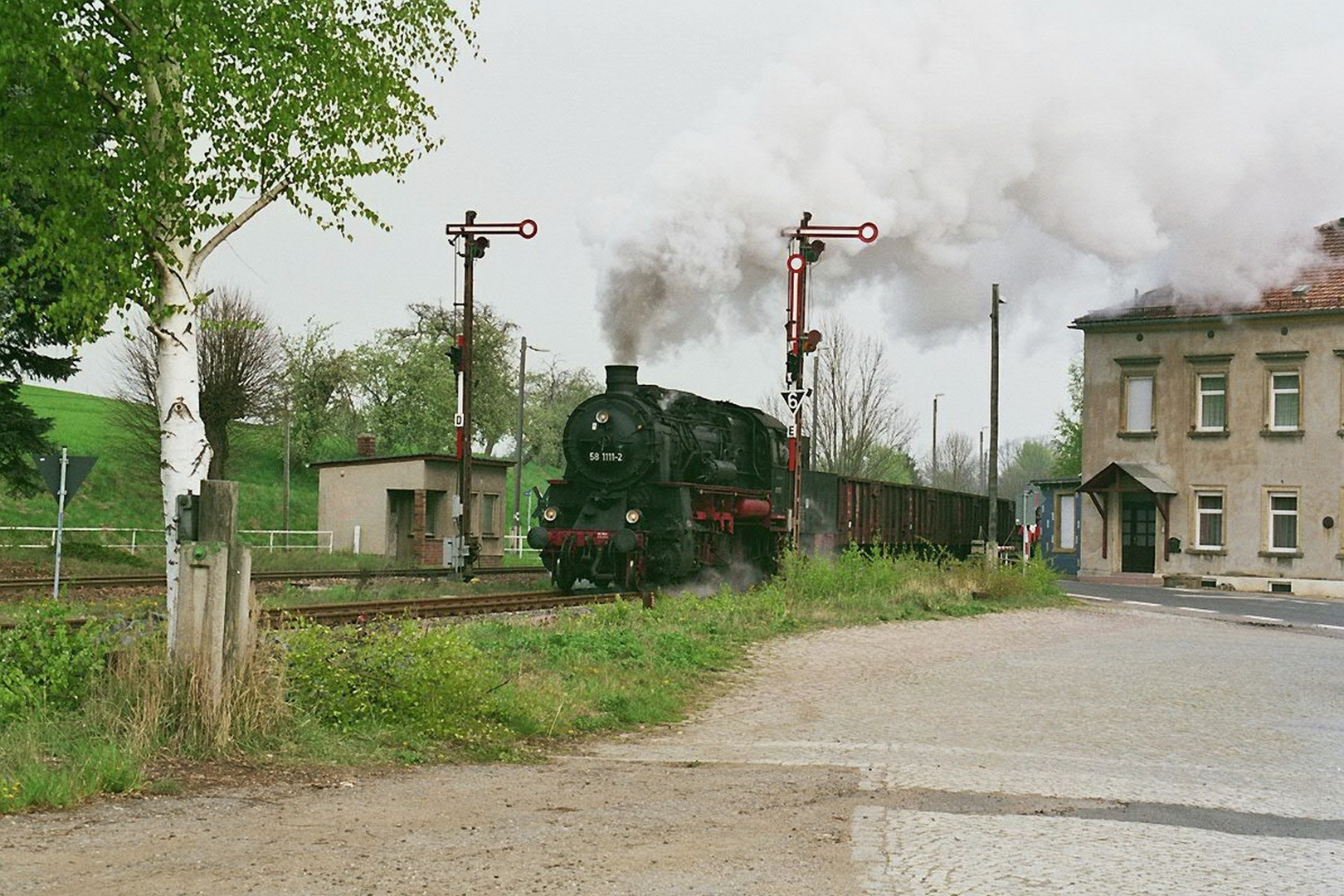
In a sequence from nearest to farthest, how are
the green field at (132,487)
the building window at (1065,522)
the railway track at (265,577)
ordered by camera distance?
the railway track at (265,577) < the building window at (1065,522) < the green field at (132,487)

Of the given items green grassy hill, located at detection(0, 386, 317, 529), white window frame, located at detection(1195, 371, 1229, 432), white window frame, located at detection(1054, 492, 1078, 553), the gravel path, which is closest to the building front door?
white window frame, located at detection(1054, 492, 1078, 553)

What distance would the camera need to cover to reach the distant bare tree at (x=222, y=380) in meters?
49.2

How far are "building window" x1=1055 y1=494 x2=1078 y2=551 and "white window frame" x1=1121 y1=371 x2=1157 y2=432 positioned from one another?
3.06 m

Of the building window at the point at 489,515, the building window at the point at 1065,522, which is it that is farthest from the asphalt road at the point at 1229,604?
the building window at the point at 489,515

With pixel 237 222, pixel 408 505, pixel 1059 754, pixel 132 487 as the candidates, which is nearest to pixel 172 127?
pixel 237 222

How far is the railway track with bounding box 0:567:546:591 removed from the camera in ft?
72.9

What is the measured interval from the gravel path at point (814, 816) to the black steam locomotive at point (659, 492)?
10.3 metres

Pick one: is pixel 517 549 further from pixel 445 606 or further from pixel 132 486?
pixel 445 606

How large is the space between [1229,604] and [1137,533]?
1053 centimetres

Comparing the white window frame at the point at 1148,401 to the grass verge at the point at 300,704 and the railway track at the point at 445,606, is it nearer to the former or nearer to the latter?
the railway track at the point at 445,606

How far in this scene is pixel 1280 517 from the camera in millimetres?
37406

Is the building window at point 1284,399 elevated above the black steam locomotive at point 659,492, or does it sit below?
above

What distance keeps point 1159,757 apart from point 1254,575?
29.9 metres

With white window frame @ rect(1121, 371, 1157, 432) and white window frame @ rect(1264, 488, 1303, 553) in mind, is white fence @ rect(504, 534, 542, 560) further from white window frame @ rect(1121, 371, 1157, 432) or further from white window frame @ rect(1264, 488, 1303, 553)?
white window frame @ rect(1264, 488, 1303, 553)
